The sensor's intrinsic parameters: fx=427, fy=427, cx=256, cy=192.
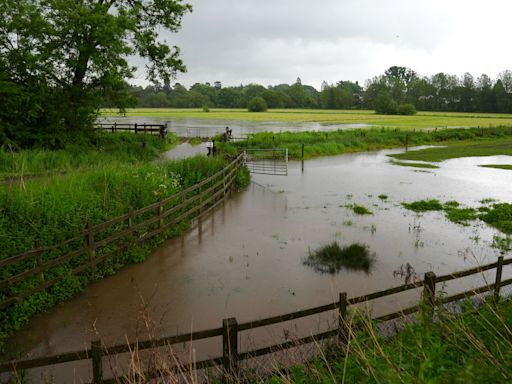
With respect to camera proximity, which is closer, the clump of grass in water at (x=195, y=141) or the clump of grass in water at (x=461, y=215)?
the clump of grass in water at (x=461, y=215)

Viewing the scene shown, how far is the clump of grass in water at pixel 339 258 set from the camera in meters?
10.2

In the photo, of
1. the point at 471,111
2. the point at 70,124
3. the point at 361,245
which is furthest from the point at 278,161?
the point at 471,111

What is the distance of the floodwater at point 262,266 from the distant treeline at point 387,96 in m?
101

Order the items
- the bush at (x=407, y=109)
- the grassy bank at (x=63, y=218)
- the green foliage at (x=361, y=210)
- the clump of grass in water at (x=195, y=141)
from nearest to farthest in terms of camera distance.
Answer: the grassy bank at (x=63, y=218) < the green foliage at (x=361, y=210) < the clump of grass in water at (x=195, y=141) < the bush at (x=407, y=109)

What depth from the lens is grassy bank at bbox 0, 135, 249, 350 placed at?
8.02m

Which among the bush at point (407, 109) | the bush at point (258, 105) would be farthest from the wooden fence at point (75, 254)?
the bush at point (258, 105)

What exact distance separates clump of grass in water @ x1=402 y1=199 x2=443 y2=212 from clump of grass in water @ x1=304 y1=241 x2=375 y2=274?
224 inches

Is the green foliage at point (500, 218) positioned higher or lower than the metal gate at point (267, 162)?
lower

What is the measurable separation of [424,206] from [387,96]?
104527mm

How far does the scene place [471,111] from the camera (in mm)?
119250

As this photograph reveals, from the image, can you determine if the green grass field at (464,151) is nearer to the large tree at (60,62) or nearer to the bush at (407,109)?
the large tree at (60,62)

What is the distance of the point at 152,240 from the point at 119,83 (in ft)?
59.5

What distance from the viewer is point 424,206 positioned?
16672mm

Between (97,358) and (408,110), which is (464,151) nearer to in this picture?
(97,358)
